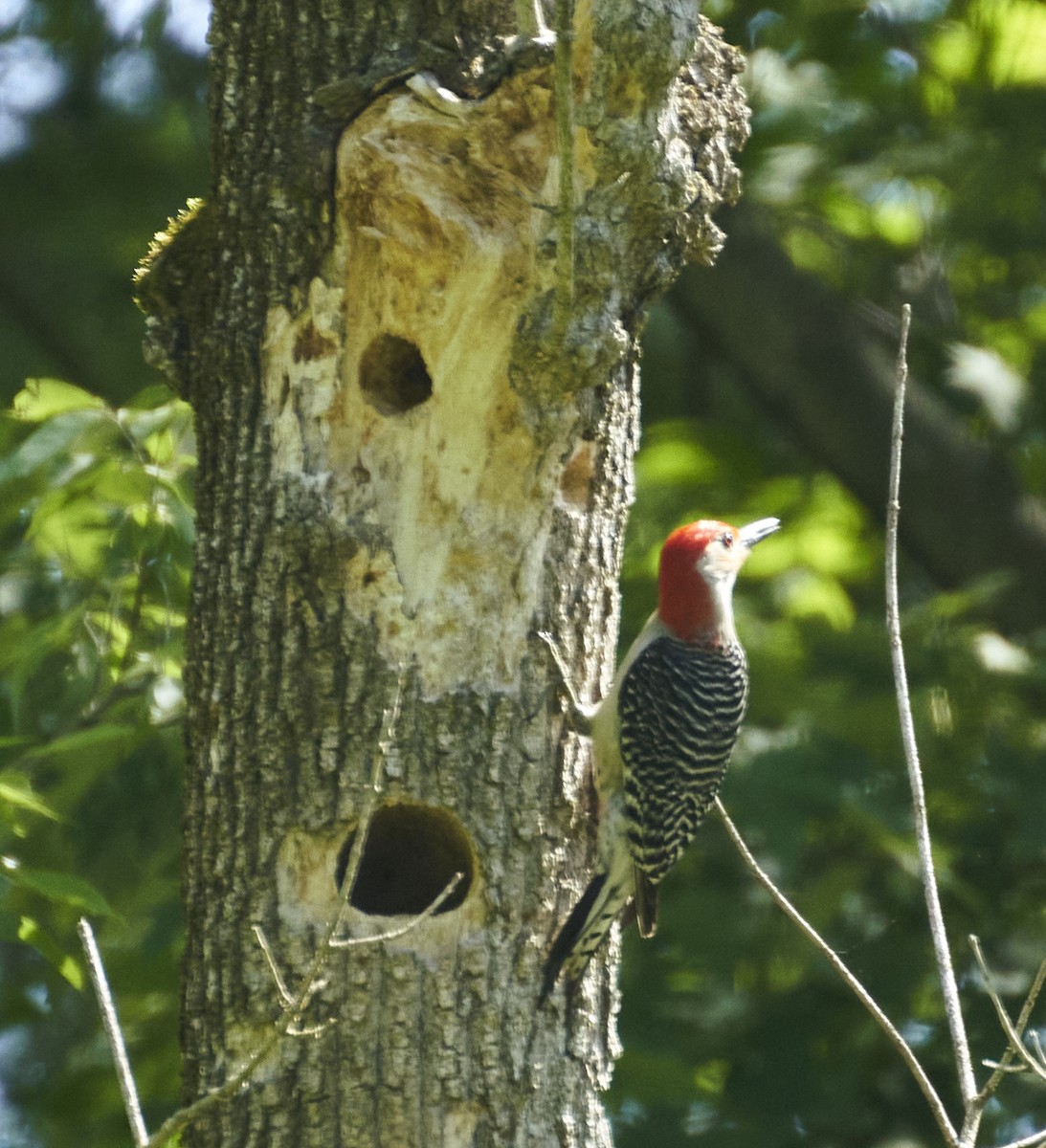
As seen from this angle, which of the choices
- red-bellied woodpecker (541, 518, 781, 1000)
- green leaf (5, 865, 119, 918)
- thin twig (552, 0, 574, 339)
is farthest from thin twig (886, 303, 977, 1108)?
green leaf (5, 865, 119, 918)

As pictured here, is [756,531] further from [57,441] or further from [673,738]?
[57,441]

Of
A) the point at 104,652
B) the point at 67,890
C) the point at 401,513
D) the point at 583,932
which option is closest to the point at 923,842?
the point at 583,932

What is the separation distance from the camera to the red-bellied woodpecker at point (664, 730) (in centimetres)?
349

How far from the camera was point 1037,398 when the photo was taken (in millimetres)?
6352

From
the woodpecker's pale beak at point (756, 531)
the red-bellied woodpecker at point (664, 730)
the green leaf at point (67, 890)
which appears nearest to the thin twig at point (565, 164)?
the red-bellied woodpecker at point (664, 730)

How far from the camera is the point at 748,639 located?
221 inches

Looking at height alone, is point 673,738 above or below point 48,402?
below

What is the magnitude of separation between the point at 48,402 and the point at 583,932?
7.01 feet

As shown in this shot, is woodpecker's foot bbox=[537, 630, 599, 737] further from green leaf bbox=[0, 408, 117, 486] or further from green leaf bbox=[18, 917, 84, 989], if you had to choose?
green leaf bbox=[0, 408, 117, 486]

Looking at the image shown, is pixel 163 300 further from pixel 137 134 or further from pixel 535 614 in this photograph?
pixel 137 134

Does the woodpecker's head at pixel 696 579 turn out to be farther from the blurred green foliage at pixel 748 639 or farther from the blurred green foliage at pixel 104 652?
the blurred green foliage at pixel 104 652

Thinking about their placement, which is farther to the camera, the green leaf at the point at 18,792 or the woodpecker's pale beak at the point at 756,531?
the woodpecker's pale beak at the point at 756,531

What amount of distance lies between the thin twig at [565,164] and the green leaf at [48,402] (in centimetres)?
169

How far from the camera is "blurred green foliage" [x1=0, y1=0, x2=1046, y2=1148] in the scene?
4.45m
